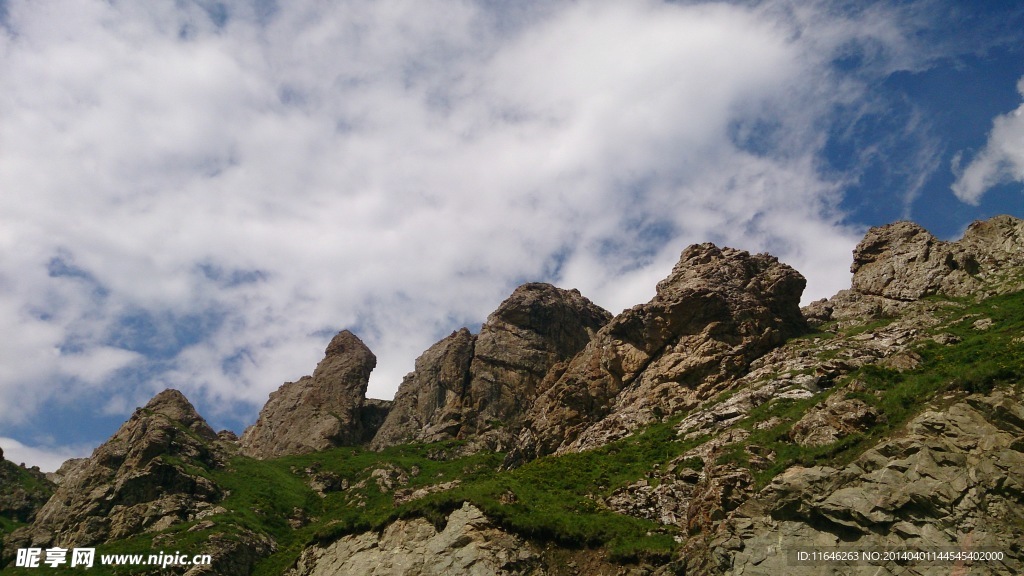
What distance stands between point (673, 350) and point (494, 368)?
4389 cm

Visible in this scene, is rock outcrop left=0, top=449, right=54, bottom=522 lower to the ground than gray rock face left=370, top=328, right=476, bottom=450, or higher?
lower

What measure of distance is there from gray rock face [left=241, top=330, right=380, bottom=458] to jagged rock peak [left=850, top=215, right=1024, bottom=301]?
82.9 m

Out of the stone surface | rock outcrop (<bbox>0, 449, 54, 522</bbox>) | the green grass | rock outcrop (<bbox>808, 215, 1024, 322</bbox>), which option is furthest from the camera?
rock outcrop (<bbox>0, 449, 54, 522</bbox>)

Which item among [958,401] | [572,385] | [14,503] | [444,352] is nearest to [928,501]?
[958,401]

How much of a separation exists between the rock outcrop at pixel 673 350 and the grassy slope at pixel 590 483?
19.9 ft

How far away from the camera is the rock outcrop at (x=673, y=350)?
68.3m

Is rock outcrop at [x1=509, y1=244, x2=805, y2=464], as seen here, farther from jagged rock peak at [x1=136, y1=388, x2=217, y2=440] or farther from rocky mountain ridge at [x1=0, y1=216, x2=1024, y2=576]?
jagged rock peak at [x1=136, y1=388, x2=217, y2=440]

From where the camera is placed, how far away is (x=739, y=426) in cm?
5266

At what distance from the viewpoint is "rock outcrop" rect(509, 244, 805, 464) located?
6831cm

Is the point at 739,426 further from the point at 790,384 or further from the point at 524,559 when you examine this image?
the point at 524,559

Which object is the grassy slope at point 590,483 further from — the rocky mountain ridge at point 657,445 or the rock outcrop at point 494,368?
the rock outcrop at point 494,368

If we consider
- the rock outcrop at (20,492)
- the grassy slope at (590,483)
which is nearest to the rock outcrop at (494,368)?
the grassy slope at (590,483)

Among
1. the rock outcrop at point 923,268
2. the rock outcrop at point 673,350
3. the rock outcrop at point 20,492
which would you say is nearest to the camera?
the rock outcrop at point 673,350

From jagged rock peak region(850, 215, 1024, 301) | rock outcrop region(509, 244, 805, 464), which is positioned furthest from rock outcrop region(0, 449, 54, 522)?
jagged rock peak region(850, 215, 1024, 301)
